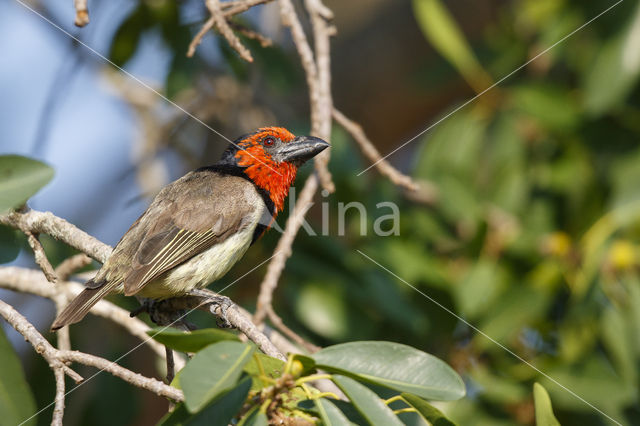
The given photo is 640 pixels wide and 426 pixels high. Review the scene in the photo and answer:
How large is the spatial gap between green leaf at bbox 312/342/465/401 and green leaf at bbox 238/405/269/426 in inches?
6.9

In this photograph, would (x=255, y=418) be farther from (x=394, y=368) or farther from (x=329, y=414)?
(x=394, y=368)

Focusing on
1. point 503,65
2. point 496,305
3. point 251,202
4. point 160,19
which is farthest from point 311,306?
point 503,65

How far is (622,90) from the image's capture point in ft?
11.4

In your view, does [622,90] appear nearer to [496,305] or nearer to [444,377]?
[496,305]

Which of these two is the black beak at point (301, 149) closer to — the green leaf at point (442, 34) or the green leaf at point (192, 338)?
the green leaf at point (442, 34)

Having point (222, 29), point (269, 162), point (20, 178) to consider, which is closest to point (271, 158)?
point (269, 162)

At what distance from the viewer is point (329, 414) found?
59.3 inches

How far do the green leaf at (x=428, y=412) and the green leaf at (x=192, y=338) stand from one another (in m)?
0.52

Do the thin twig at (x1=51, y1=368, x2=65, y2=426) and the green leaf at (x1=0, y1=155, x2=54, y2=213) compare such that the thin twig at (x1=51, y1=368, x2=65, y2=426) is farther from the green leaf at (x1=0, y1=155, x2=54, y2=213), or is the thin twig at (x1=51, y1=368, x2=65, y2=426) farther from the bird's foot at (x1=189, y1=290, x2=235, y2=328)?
the bird's foot at (x1=189, y1=290, x2=235, y2=328)

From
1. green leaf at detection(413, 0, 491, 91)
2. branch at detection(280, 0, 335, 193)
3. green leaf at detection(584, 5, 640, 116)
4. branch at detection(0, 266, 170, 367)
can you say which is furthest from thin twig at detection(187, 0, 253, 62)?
green leaf at detection(584, 5, 640, 116)

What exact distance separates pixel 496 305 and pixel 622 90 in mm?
1304

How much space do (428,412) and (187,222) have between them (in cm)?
127

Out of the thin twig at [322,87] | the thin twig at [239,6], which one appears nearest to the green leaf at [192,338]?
the thin twig at [322,87]

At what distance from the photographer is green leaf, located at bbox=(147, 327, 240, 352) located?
4.81ft
